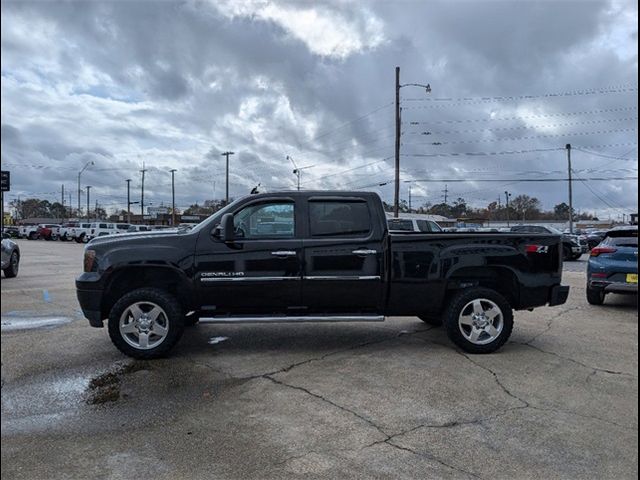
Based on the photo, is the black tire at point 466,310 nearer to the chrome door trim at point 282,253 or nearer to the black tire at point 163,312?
the chrome door trim at point 282,253

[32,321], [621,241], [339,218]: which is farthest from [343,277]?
[621,241]

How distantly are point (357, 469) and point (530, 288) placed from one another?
3812 mm

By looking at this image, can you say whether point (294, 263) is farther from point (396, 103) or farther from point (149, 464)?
point (396, 103)

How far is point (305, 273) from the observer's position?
5.83 metres

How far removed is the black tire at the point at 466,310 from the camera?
5992 mm

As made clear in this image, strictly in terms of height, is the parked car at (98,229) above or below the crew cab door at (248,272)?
above

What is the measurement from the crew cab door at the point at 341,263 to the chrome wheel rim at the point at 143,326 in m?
1.61

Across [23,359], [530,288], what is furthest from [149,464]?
[530,288]

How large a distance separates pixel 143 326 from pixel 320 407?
2408mm

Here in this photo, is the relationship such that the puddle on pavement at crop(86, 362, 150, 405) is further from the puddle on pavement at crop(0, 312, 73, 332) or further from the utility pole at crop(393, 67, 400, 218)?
the utility pole at crop(393, 67, 400, 218)

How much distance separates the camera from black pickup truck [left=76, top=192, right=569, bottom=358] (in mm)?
5754

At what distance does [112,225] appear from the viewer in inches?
1874

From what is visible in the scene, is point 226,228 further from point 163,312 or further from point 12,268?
point 12,268

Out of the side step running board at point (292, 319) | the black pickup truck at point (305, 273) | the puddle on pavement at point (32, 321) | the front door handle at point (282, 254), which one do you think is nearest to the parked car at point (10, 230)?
the puddle on pavement at point (32, 321)
